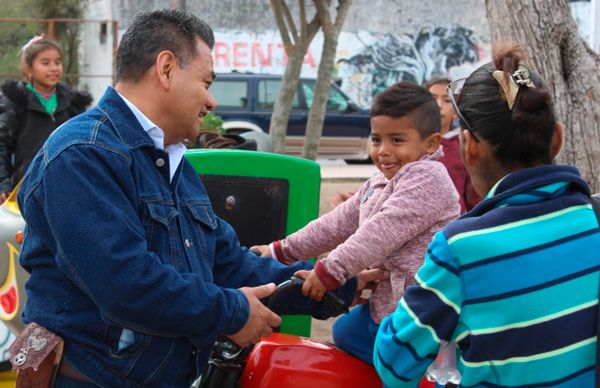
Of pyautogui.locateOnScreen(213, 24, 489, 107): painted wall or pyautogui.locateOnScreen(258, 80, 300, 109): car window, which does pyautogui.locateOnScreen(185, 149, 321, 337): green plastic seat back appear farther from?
pyautogui.locateOnScreen(213, 24, 489, 107): painted wall

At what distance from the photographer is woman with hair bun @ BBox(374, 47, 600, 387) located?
207 centimetres

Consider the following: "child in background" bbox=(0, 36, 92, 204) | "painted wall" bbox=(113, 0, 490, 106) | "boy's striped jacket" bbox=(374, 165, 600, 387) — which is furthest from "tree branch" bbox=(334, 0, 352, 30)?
"painted wall" bbox=(113, 0, 490, 106)

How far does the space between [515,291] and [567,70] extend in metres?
3.24

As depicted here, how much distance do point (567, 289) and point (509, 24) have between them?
3.24m

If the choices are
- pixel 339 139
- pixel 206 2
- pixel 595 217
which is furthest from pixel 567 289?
pixel 206 2

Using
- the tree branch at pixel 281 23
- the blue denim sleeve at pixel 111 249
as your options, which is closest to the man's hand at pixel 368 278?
the blue denim sleeve at pixel 111 249

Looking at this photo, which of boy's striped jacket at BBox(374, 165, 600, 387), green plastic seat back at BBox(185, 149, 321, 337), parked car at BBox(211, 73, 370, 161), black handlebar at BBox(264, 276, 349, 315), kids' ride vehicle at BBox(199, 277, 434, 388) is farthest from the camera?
parked car at BBox(211, 73, 370, 161)

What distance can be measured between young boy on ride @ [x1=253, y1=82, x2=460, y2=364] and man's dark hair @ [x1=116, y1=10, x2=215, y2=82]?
0.80 meters

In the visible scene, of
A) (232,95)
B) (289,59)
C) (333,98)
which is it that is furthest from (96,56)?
(289,59)

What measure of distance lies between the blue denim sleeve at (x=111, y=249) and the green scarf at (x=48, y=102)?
13.9 feet

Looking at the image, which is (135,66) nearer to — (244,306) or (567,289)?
(244,306)

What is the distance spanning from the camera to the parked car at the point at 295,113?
1839 centimetres

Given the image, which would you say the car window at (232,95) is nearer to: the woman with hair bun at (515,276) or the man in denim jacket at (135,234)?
the man in denim jacket at (135,234)

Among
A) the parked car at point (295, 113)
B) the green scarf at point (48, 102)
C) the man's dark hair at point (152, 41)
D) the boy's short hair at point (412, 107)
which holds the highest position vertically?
the man's dark hair at point (152, 41)
